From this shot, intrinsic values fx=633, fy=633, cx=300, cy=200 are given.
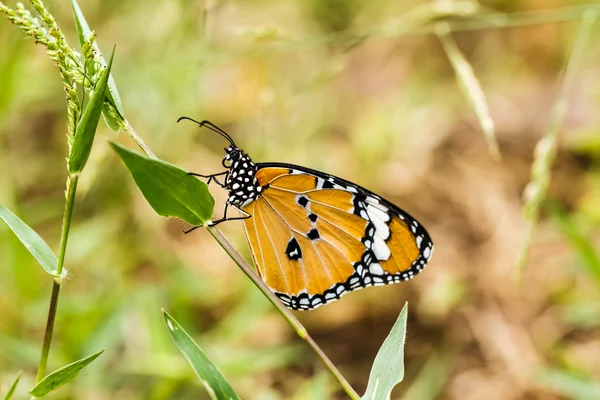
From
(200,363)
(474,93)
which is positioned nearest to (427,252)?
(474,93)

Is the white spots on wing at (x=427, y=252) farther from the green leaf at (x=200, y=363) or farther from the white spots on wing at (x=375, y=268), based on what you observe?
the green leaf at (x=200, y=363)

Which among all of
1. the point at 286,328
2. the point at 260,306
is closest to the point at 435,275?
the point at 286,328

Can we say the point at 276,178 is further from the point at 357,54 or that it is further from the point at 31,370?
the point at 357,54

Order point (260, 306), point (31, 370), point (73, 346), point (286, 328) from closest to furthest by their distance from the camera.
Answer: point (73, 346)
point (31, 370)
point (260, 306)
point (286, 328)

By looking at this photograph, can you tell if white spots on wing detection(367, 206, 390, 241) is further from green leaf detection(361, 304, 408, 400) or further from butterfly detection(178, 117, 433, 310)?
green leaf detection(361, 304, 408, 400)

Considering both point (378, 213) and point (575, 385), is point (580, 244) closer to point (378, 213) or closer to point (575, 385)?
point (575, 385)
